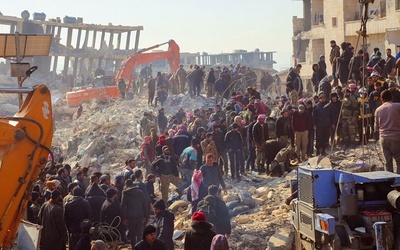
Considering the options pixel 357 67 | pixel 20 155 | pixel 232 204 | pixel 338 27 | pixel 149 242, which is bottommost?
pixel 232 204

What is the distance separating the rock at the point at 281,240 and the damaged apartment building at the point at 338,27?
15.0 m

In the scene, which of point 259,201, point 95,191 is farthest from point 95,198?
point 259,201

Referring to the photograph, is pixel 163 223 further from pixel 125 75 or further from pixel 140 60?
pixel 140 60

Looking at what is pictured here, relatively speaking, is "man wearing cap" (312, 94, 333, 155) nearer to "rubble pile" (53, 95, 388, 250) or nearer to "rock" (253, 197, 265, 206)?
"rubble pile" (53, 95, 388, 250)

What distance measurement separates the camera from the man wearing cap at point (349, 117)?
47.4ft

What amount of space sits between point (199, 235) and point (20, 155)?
2.48 metres

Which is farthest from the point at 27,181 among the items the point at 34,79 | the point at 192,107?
the point at 34,79

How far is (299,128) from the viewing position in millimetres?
14906

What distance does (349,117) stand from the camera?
1446 centimetres

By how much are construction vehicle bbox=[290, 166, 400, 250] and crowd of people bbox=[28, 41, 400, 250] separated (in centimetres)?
126

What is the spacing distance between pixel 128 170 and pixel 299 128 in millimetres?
4132

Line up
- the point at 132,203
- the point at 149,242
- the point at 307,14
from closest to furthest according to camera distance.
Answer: the point at 149,242
the point at 132,203
the point at 307,14

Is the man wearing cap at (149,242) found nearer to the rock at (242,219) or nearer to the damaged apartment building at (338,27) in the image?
the rock at (242,219)

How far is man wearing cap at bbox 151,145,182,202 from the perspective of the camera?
47.3ft
